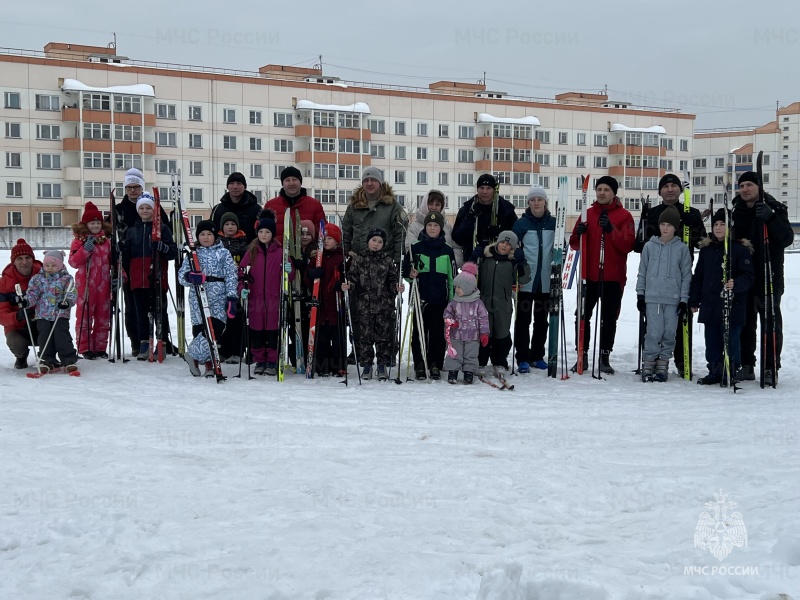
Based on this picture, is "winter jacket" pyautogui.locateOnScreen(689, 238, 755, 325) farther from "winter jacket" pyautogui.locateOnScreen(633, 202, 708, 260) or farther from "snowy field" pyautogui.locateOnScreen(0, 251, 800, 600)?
"snowy field" pyautogui.locateOnScreen(0, 251, 800, 600)

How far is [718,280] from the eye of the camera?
24.0 feet

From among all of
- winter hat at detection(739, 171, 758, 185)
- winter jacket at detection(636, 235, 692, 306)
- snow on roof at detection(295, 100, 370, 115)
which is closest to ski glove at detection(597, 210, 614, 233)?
winter jacket at detection(636, 235, 692, 306)

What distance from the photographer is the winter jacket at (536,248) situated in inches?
322

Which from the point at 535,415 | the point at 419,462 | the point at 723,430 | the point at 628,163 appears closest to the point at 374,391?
the point at 535,415

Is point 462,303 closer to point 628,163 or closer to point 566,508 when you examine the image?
point 566,508

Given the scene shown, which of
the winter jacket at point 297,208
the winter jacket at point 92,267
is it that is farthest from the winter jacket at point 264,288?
the winter jacket at point 92,267

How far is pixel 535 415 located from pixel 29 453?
11.6 feet

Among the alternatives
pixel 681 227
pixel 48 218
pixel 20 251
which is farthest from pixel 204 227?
pixel 48 218

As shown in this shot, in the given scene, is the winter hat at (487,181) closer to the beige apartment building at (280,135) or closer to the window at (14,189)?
the beige apartment building at (280,135)

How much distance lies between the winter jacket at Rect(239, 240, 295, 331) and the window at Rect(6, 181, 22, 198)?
42.0m

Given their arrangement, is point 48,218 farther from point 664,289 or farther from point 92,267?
point 664,289

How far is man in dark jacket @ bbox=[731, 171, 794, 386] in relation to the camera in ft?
23.9

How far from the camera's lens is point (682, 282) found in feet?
24.6

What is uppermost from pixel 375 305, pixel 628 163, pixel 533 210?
pixel 628 163
